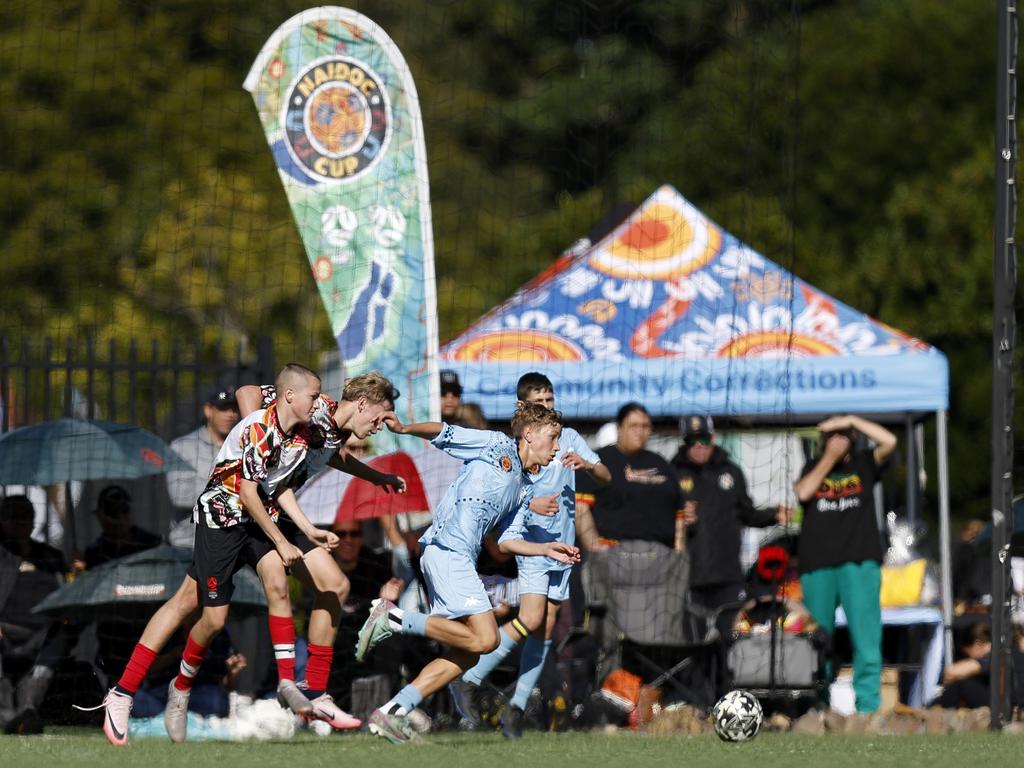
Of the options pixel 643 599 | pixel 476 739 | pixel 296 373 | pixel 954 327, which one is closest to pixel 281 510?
pixel 296 373

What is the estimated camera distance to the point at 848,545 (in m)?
10.1

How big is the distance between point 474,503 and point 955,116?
2046 cm

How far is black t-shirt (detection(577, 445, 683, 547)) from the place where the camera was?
1038 centimetres

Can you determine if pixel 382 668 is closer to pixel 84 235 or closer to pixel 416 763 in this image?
pixel 416 763

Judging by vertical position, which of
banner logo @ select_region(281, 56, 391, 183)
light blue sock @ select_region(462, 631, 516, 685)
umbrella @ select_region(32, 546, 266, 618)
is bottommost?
light blue sock @ select_region(462, 631, 516, 685)

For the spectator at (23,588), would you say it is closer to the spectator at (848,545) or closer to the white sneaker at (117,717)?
the white sneaker at (117,717)

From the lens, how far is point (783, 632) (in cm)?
1012

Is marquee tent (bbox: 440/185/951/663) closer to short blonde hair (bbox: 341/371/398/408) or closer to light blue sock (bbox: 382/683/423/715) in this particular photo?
short blonde hair (bbox: 341/371/398/408)

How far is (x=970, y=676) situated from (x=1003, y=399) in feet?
7.16

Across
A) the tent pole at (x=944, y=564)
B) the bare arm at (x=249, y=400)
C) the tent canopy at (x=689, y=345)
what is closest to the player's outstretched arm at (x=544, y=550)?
the bare arm at (x=249, y=400)

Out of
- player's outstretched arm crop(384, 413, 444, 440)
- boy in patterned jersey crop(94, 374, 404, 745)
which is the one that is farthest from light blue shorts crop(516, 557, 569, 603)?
boy in patterned jersey crop(94, 374, 404, 745)

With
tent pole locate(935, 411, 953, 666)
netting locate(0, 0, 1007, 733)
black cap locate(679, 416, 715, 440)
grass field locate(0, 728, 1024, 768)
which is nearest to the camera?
grass field locate(0, 728, 1024, 768)

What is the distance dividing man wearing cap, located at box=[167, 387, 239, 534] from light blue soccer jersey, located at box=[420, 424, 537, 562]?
1.89 meters

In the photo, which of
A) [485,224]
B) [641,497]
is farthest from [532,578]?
[485,224]
